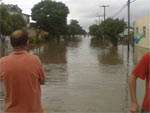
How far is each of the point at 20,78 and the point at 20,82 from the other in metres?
0.04

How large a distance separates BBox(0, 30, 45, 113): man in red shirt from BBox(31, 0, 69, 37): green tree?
47.4 m

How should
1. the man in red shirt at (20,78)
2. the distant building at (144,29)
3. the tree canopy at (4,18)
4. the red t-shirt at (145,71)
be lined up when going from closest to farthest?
the red t-shirt at (145,71), the man in red shirt at (20,78), the tree canopy at (4,18), the distant building at (144,29)

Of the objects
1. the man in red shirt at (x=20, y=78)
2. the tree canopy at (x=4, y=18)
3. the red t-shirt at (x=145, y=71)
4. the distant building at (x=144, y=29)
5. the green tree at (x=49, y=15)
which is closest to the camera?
the red t-shirt at (x=145, y=71)

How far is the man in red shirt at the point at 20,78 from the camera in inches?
109

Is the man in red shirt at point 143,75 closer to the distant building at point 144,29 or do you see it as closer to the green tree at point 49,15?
the distant building at point 144,29

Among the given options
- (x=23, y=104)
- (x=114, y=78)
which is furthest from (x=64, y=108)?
(x=114, y=78)

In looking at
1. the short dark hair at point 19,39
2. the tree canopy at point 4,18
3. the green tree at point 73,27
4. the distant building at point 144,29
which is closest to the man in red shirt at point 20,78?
the short dark hair at point 19,39

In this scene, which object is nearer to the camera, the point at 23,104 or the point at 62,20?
the point at 23,104

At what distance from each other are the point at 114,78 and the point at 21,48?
6949 millimetres

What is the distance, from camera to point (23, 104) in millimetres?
2770

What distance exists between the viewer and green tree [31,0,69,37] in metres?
50.4

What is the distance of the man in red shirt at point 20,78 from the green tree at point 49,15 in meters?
47.4

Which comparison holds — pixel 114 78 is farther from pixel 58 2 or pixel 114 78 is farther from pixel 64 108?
pixel 58 2

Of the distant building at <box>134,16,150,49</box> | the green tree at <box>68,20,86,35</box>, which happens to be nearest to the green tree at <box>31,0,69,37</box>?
the distant building at <box>134,16,150,49</box>
